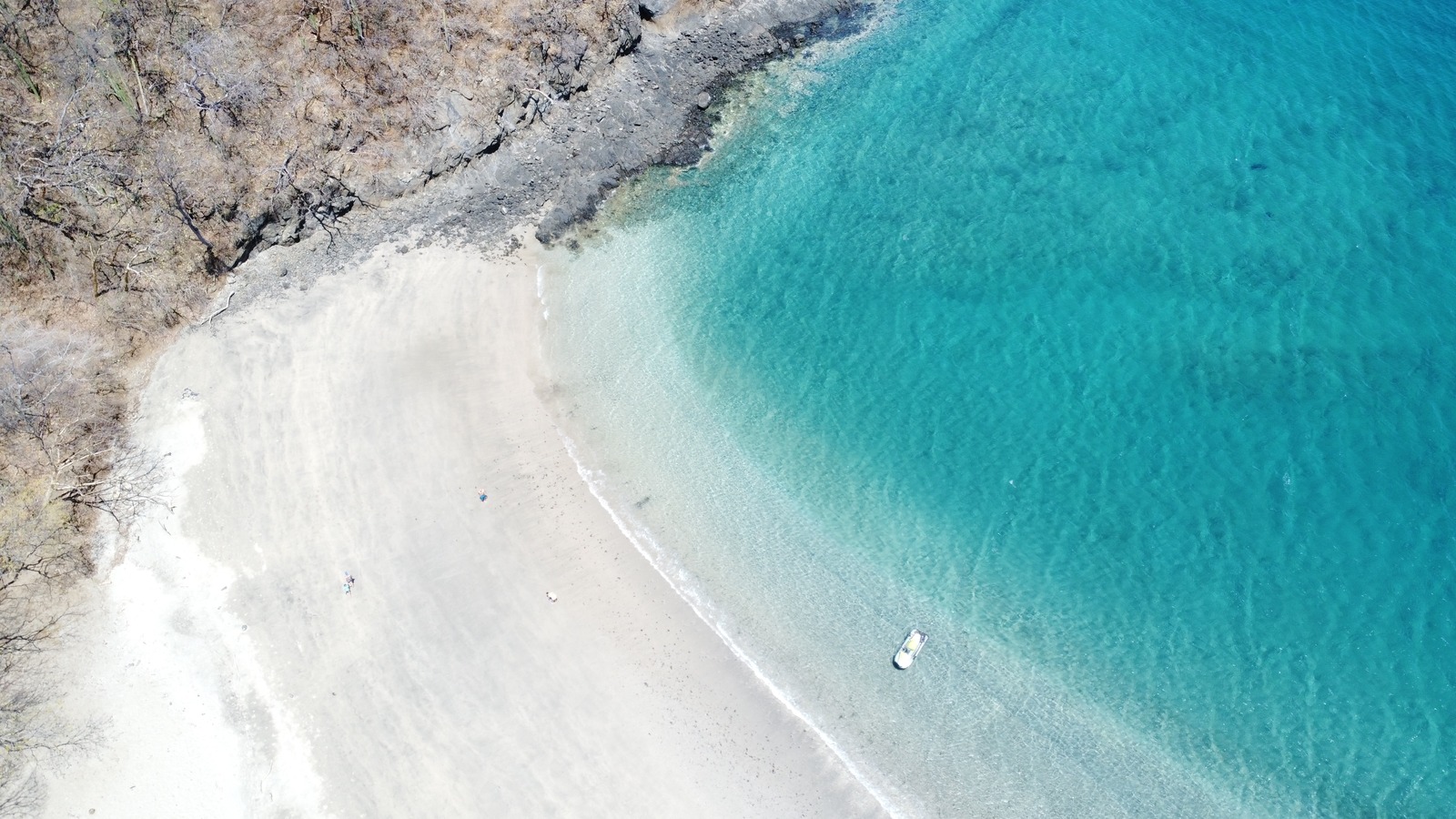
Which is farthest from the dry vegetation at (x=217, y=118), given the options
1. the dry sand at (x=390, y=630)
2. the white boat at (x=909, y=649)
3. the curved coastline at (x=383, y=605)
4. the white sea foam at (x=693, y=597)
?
the white boat at (x=909, y=649)

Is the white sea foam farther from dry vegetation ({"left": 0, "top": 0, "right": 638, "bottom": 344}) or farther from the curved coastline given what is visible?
dry vegetation ({"left": 0, "top": 0, "right": 638, "bottom": 344})

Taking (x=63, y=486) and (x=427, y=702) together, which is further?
(x=63, y=486)

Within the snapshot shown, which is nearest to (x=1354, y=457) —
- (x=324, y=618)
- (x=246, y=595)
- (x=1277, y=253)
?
(x=1277, y=253)

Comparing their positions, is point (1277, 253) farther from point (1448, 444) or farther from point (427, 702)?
point (427, 702)

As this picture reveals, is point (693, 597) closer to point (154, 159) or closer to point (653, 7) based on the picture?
point (154, 159)

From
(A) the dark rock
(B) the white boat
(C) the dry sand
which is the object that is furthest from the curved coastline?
(A) the dark rock

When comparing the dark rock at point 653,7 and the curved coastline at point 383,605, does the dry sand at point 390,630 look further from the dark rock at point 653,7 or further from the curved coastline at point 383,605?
the dark rock at point 653,7

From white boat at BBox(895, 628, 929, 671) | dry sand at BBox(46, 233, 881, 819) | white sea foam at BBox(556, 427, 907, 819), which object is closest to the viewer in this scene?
dry sand at BBox(46, 233, 881, 819)
